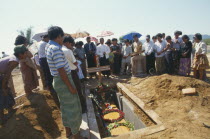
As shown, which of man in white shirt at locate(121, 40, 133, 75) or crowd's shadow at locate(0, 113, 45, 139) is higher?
man in white shirt at locate(121, 40, 133, 75)

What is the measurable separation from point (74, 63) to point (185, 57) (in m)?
5.35

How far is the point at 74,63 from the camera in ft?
10.1

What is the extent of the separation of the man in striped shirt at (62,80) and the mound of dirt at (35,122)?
0.69 m

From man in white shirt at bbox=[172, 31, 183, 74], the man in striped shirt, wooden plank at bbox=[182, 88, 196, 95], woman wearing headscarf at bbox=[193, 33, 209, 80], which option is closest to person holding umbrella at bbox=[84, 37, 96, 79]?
man in white shirt at bbox=[172, 31, 183, 74]

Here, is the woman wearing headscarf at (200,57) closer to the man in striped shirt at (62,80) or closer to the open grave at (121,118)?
the open grave at (121,118)

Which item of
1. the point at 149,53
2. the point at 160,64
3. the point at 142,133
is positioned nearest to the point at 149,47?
the point at 149,53

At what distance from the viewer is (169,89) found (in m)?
4.16

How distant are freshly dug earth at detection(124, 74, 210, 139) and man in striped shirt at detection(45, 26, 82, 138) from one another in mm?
1305

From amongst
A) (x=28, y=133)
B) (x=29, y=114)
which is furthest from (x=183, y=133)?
(x=29, y=114)

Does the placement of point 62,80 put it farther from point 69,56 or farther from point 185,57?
point 185,57

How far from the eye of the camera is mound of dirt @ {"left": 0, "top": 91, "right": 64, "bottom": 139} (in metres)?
2.75

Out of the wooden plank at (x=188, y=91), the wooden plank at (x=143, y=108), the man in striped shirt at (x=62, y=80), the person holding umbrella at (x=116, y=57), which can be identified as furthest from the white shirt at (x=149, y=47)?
the man in striped shirt at (x=62, y=80)

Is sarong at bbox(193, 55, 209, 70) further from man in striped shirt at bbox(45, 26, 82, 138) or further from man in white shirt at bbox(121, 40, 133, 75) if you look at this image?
man in striped shirt at bbox(45, 26, 82, 138)

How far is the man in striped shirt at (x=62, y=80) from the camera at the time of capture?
2215 mm
